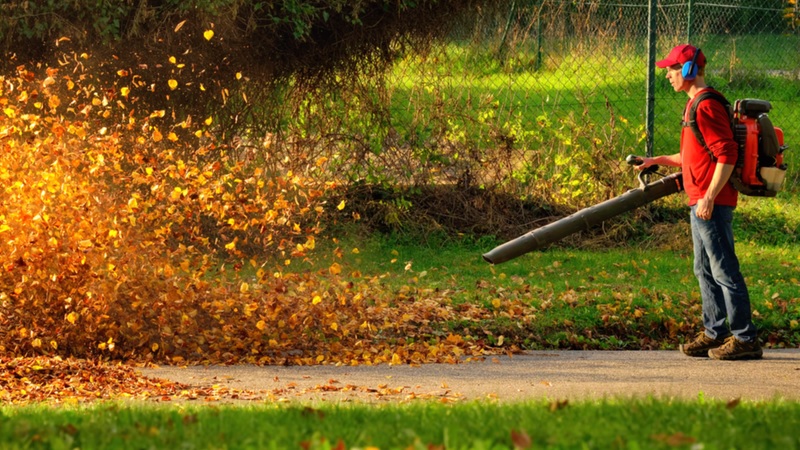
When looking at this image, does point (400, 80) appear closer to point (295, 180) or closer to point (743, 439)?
point (295, 180)

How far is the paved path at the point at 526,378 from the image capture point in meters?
5.82

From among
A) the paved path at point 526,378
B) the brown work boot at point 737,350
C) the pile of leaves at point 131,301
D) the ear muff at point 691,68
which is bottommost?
the paved path at point 526,378

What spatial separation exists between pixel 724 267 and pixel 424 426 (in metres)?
3.05

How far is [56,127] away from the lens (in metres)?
7.38

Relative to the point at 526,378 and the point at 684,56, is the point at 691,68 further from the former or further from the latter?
the point at 526,378

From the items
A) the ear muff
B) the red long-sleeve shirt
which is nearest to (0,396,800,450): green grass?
the red long-sleeve shirt

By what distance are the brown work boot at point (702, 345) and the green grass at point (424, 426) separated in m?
2.08

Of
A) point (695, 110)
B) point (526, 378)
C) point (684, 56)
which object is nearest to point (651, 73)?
point (684, 56)

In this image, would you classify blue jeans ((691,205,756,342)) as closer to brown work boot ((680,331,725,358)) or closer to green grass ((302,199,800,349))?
brown work boot ((680,331,725,358))

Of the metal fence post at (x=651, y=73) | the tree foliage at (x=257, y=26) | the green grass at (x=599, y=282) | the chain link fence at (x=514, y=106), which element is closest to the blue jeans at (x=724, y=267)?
the green grass at (x=599, y=282)

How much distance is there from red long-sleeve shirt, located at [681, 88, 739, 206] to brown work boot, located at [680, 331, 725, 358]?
88cm

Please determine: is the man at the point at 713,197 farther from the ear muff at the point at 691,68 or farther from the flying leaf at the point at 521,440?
the flying leaf at the point at 521,440

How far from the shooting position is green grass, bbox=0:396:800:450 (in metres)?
3.86

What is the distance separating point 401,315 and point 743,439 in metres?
4.07
